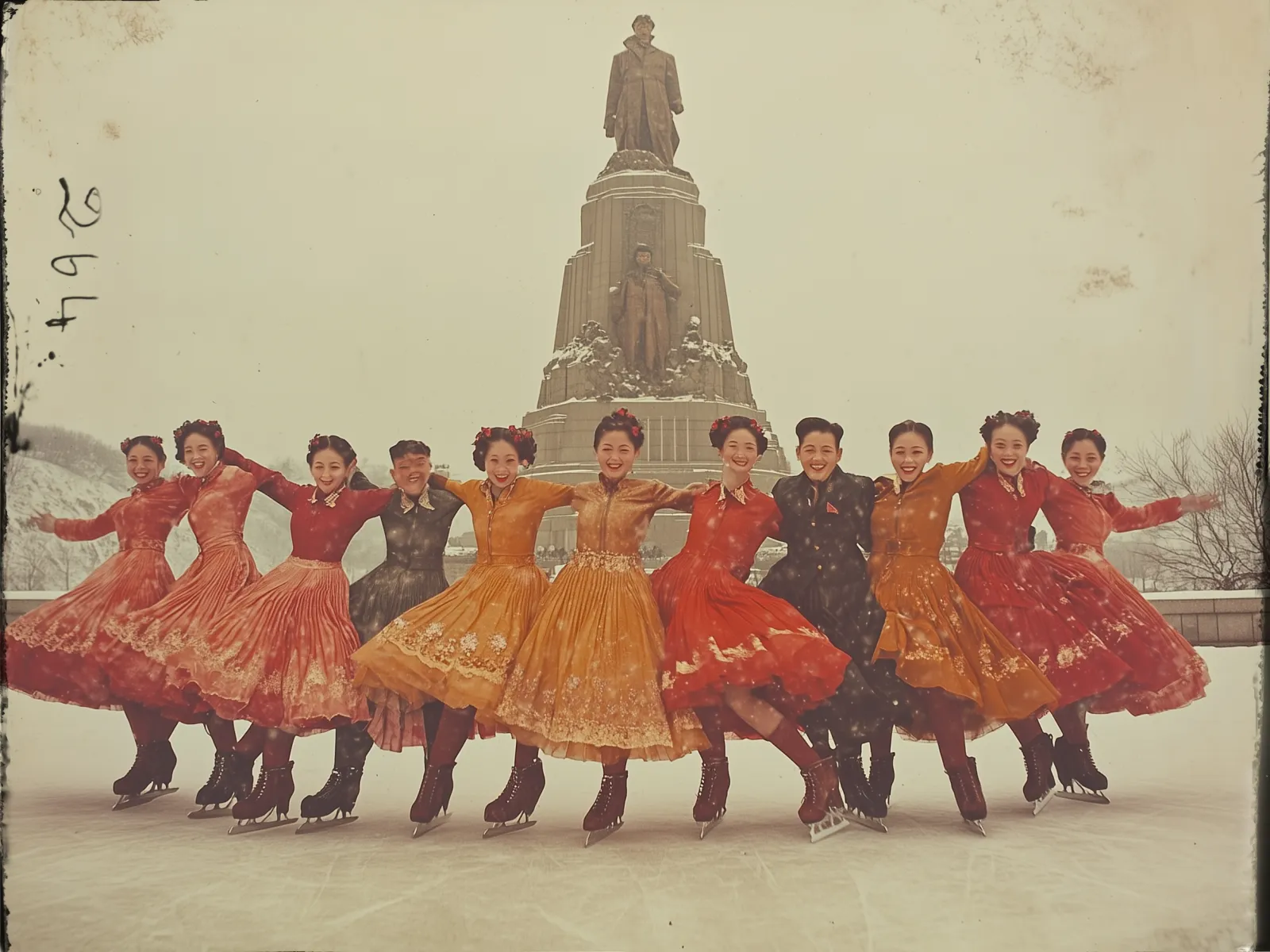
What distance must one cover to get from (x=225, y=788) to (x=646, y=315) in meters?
3.18

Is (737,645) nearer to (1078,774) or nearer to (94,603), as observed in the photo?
(1078,774)

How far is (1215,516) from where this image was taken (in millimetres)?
4277

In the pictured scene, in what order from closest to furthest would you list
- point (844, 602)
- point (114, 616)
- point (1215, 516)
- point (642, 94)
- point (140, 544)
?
point (844, 602), point (114, 616), point (140, 544), point (1215, 516), point (642, 94)

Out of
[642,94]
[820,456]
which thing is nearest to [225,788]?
[820,456]

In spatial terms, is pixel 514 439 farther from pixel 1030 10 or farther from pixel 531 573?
pixel 1030 10

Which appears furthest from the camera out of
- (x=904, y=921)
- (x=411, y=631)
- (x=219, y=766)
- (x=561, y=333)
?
(x=561, y=333)

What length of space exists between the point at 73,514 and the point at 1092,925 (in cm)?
458

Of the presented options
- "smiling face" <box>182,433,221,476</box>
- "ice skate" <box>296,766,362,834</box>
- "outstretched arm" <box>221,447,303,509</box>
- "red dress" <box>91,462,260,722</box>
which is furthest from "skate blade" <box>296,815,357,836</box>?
"smiling face" <box>182,433,221,476</box>

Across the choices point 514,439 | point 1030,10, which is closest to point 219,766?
point 514,439

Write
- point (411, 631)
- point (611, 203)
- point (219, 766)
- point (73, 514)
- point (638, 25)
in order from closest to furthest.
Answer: point (411, 631) → point (219, 766) → point (73, 514) → point (638, 25) → point (611, 203)

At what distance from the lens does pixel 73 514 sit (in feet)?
13.7

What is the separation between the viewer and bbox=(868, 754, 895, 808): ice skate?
12.2ft

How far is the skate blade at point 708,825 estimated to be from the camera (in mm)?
3588

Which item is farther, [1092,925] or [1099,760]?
[1099,760]
